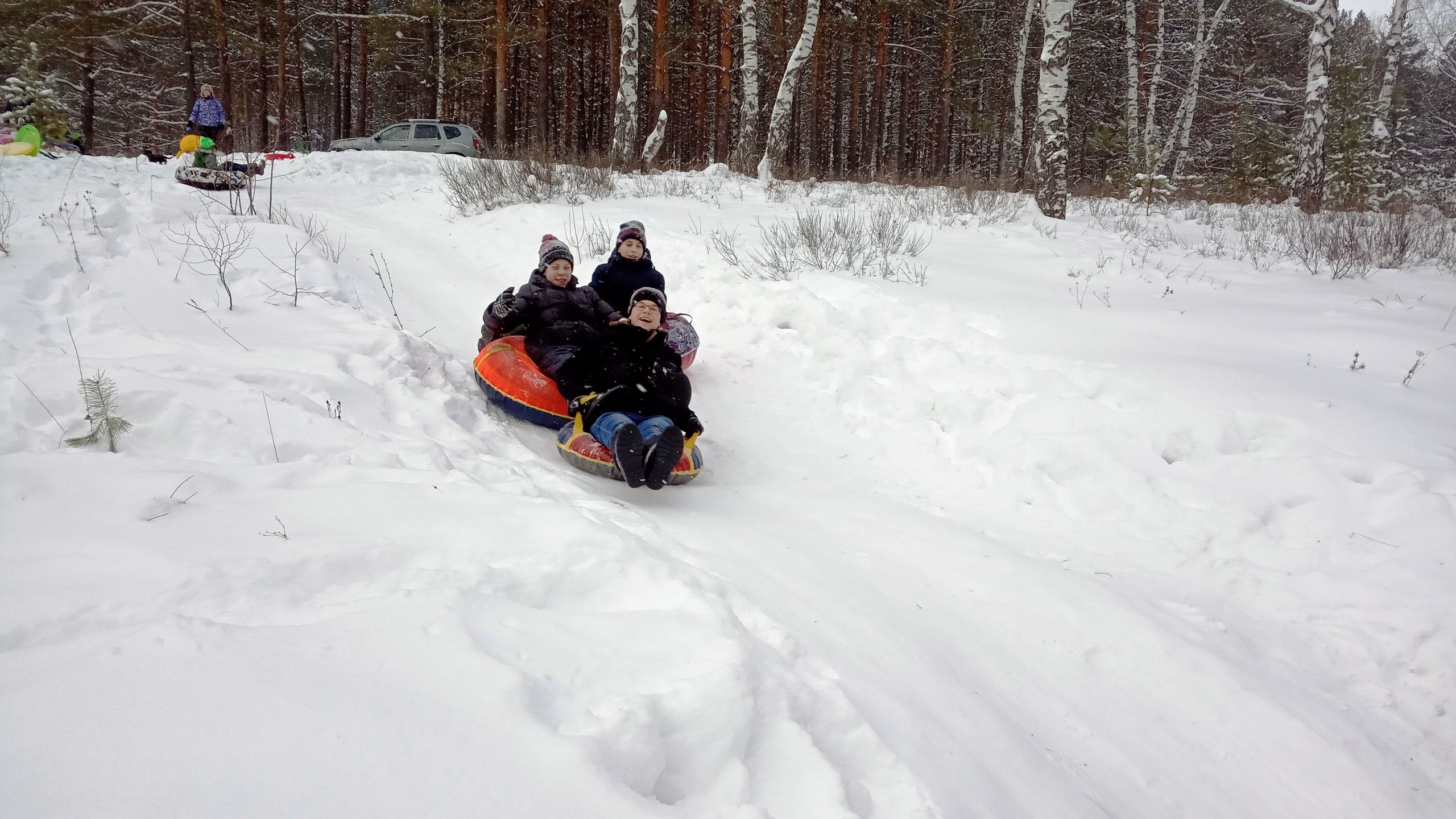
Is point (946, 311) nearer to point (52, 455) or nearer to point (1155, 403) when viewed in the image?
point (1155, 403)

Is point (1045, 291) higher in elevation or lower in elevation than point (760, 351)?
higher

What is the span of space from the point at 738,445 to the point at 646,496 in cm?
105

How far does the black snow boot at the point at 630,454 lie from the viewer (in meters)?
3.38

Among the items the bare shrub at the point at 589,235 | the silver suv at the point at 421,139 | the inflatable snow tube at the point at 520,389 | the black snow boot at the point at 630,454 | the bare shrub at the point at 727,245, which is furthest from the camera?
the silver suv at the point at 421,139

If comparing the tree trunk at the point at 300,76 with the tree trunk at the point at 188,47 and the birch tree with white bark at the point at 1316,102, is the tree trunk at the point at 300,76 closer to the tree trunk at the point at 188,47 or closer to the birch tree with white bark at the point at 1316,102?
the tree trunk at the point at 188,47

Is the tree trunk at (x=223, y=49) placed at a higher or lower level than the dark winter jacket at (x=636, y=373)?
higher

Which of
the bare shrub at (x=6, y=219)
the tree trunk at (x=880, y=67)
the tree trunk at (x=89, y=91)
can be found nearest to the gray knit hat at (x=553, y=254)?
the bare shrub at (x=6, y=219)

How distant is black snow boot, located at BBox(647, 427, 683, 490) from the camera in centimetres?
340

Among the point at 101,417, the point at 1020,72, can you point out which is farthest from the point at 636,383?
the point at 1020,72

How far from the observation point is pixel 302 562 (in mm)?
1865

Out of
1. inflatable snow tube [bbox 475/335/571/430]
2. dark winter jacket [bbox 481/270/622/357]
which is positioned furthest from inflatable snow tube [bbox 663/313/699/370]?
inflatable snow tube [bbox 475/335/571/430]

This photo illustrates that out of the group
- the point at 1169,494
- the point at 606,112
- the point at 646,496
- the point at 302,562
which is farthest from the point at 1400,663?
the point at 606,112

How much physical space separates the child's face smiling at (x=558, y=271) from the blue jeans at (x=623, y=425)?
4.74 ft

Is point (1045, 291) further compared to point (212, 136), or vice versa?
point (212, 136)
